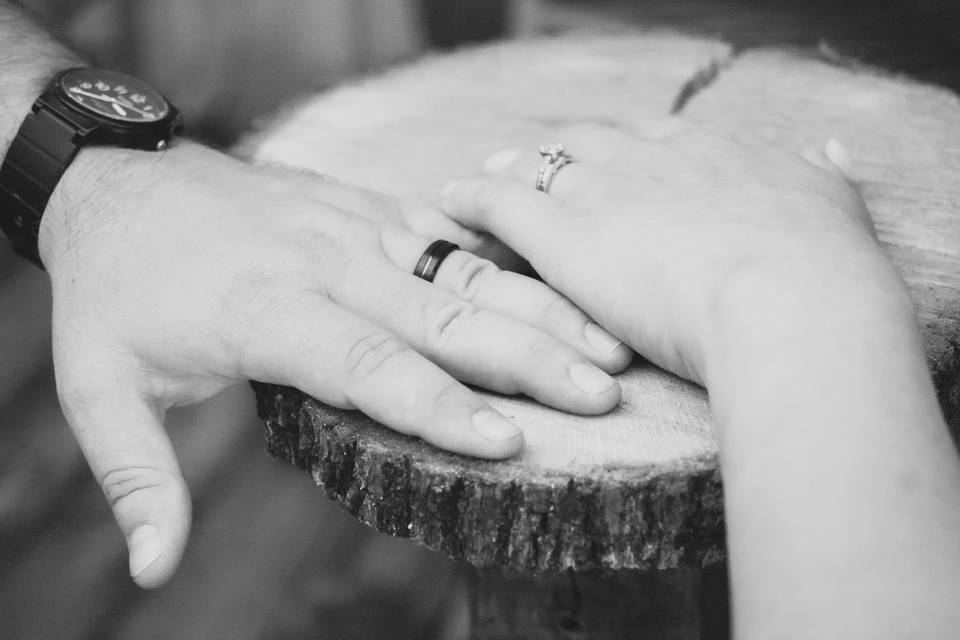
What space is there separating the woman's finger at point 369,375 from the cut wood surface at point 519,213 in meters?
0.02

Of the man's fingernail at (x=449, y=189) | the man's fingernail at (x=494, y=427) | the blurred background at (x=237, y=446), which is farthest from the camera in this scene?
the blurred background at (x=237, y=446)

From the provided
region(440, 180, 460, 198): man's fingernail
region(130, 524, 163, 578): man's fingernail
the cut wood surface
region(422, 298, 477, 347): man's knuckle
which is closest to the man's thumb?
region(130, 524, 163, 578): man's fingernail

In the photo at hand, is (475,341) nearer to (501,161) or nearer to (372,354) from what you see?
(372,354)

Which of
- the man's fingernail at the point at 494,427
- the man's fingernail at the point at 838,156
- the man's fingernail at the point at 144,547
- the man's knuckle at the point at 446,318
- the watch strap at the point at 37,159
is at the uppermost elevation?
the man's fingernail at the point at 838,156

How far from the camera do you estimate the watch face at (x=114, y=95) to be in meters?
0.95

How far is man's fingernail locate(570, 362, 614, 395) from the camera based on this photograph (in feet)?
2.12

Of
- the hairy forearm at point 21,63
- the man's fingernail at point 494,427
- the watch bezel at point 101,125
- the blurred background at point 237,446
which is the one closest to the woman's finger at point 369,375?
the man's fingernail at point 494,427

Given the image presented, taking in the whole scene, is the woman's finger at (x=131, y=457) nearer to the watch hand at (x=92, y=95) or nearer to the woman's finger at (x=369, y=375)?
the woman's finger at (x=369, y=375)

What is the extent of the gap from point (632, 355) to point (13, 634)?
1344mm

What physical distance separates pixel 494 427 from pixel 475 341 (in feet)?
0.31

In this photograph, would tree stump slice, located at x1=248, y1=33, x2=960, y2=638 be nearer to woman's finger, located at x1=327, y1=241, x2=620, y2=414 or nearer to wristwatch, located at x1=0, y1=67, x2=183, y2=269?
woman's finger, located at x1=327, y1=241, x2=620, y2=414

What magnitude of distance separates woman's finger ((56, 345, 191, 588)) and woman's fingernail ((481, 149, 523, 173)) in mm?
411

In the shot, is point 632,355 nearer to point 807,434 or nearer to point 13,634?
point 807,434

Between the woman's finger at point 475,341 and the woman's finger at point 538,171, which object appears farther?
the woman's finger at point 538,171
